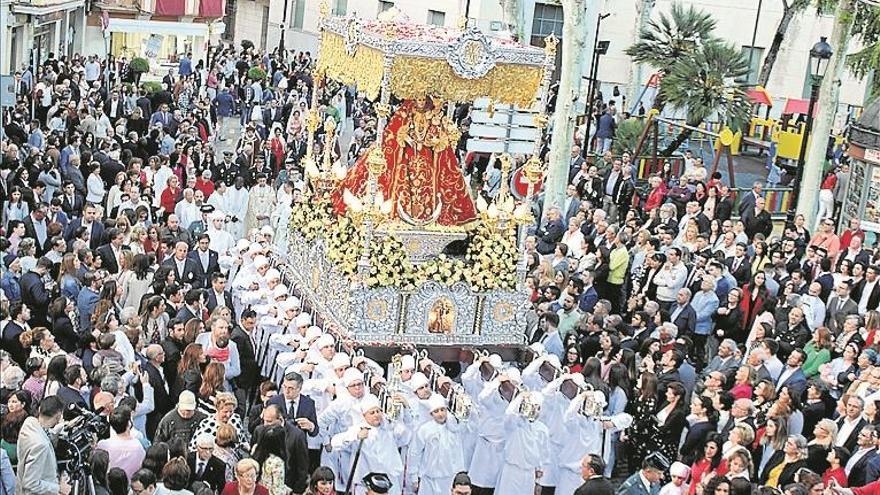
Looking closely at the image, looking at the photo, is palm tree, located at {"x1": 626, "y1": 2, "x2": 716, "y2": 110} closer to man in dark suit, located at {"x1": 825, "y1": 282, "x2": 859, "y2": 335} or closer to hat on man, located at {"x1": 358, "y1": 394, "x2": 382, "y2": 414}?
man in dark suit, located at {"x1": 825, "y1": 282, "x2": 859, "y2": 335}

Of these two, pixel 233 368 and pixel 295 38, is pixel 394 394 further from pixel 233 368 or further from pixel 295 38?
pixel 295 38

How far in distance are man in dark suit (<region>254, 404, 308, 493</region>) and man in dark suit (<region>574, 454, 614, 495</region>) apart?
220 centimetres

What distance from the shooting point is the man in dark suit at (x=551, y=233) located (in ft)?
62.4

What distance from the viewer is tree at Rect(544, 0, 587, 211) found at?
71.9 feet

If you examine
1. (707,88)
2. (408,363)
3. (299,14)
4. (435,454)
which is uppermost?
(299,14)

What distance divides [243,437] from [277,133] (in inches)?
597

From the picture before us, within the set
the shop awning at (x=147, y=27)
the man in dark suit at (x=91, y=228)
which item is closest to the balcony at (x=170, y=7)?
the shop awning at (x=147, y=27)

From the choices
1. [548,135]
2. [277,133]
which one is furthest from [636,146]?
[277,133]

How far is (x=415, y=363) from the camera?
42.0ft

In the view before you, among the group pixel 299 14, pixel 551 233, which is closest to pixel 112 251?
pixel 551 233

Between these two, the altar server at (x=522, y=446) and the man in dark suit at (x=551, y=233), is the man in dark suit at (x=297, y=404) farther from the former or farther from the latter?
the man in dark suit at (x=551, y=233)

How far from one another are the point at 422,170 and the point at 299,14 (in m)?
34.9

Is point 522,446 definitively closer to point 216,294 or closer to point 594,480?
point 594,480

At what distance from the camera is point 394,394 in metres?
11.4
